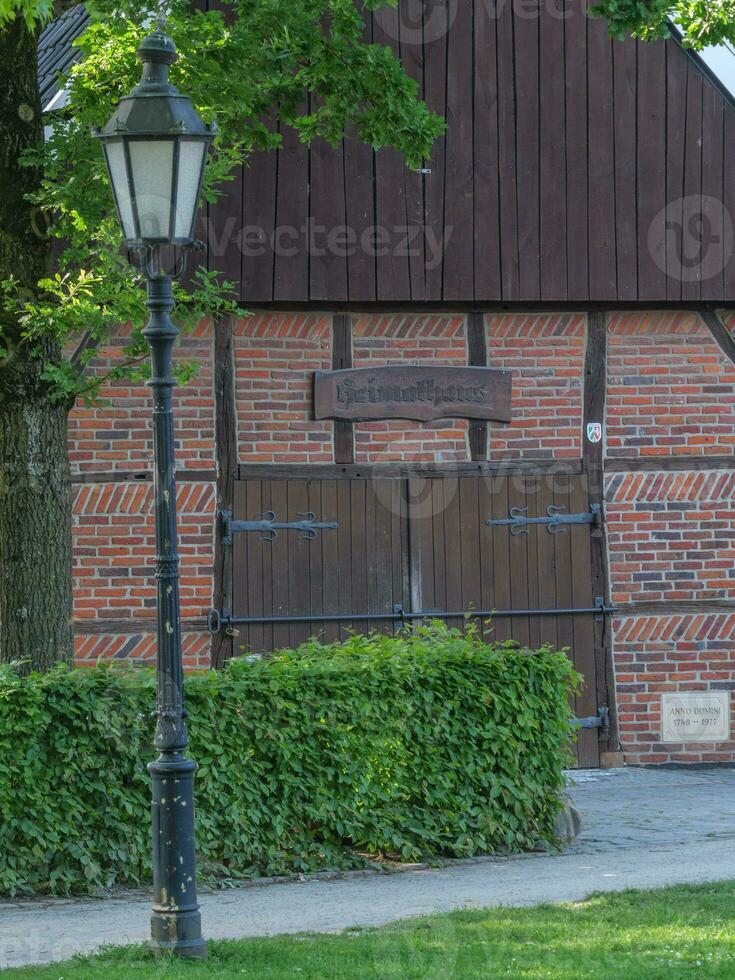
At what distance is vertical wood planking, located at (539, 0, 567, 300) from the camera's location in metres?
11.5

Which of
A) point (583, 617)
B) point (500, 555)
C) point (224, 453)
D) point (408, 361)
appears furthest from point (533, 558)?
point (224, 453)

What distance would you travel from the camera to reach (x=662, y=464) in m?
11.7

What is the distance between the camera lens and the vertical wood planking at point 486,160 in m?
11.4

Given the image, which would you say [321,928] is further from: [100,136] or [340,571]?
[340,571]

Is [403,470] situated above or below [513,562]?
above

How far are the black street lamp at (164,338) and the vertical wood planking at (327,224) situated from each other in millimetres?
4968

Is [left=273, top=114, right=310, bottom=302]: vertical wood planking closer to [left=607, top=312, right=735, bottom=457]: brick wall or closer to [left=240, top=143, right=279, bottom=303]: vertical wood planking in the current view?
[left=240, top=143, right=279, bottom=303]: vertical wood planking

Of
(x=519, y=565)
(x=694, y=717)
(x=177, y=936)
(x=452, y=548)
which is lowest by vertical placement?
(x=177, y=936)

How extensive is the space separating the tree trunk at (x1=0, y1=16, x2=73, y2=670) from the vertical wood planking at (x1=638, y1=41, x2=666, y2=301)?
5260 mm

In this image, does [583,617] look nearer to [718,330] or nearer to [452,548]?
[452,548]

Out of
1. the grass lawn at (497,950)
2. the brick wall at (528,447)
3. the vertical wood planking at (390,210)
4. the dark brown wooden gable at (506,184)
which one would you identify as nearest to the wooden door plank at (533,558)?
the brick wall at (528,447)

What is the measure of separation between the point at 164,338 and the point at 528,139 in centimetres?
621

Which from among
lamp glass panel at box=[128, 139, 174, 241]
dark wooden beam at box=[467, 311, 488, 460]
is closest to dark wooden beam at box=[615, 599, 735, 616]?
dark wooden beam at box=[467, 311, 488, 460]

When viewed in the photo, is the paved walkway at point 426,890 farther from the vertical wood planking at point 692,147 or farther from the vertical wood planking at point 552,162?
the vertical wood planking at point 692,147
